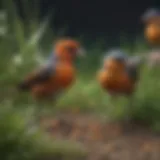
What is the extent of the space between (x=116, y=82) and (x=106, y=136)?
52 centimetres

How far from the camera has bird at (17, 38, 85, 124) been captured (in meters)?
4.35

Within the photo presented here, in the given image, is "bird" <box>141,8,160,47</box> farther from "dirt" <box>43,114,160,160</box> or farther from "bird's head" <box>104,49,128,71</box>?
"dirt" <box>43,114,160,160</box>

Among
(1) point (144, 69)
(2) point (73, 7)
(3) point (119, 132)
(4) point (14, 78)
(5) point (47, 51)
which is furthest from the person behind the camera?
(2) point (73, 7)

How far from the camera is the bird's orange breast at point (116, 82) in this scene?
449cm

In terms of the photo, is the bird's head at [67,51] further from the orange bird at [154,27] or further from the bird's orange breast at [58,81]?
the orange bird at [154,27]

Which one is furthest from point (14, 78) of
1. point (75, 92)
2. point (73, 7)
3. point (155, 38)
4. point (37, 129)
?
point (73, 7)

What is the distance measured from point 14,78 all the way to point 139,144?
0.88 metres

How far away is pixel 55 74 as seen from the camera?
14.9 ft

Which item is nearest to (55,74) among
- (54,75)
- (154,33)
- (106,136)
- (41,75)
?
(54,75)

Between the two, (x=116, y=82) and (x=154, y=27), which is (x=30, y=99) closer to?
(x=116, y=82)

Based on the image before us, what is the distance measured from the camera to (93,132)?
4.17 m

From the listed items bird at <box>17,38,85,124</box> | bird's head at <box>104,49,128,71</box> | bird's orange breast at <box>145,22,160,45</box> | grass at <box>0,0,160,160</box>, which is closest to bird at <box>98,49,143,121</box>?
bird's head at <box>104,49,128,71</box>

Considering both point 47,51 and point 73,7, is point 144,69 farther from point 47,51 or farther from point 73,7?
point 73,7

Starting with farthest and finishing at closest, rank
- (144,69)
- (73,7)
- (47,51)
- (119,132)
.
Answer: (73,7), (47,51), (144,69), (119,132)
